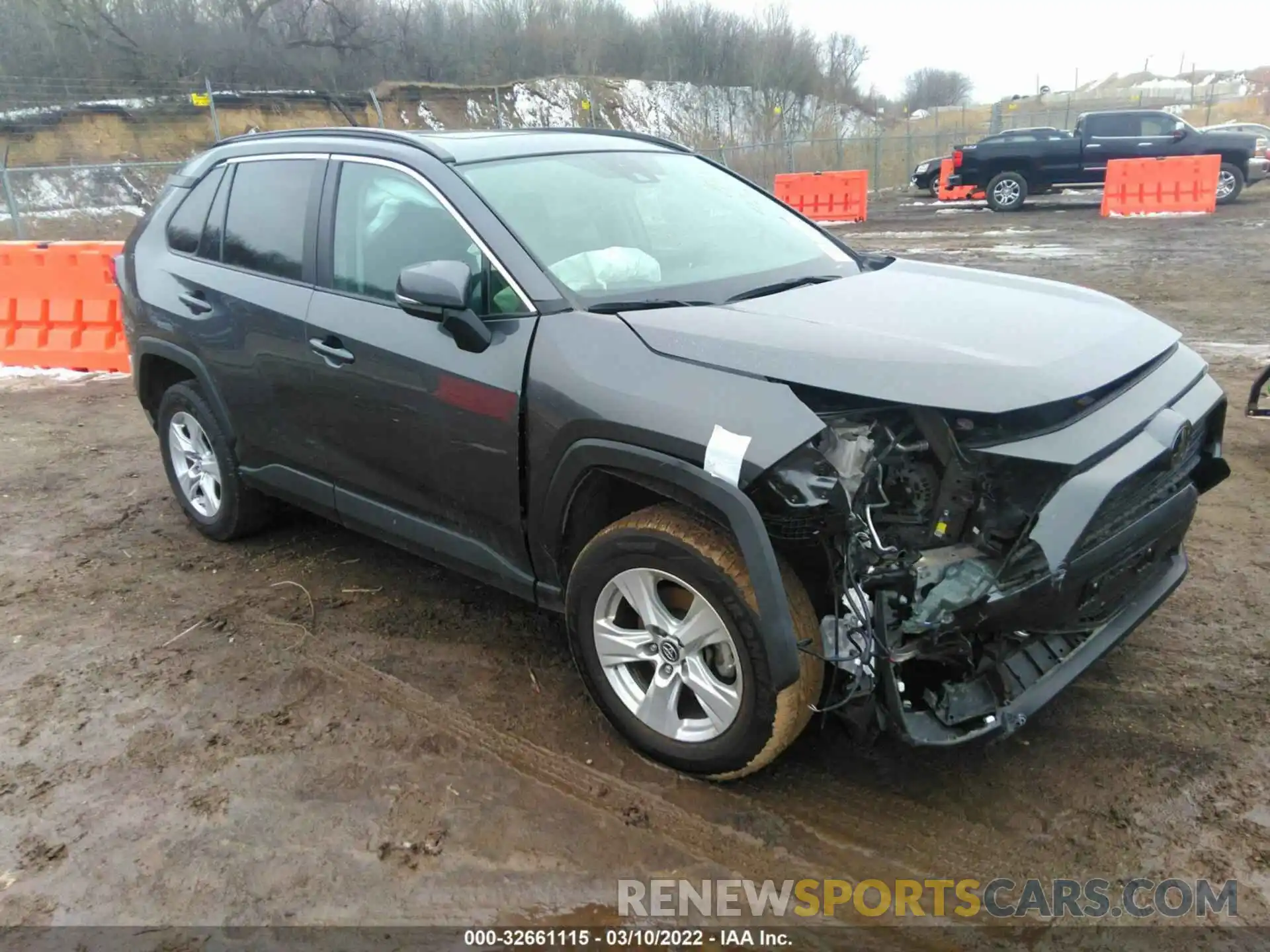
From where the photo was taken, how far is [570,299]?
305 centimetres

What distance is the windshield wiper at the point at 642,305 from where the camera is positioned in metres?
3.03

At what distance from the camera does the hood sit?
250 centimetres

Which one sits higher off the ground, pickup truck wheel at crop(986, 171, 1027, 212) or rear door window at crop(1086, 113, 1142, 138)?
rear door window at crop(1086, 113, 1142, 138)

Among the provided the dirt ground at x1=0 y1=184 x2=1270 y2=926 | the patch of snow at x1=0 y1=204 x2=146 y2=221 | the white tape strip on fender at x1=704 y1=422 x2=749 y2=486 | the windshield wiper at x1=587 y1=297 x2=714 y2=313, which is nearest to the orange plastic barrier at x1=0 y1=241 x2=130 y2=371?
the dirt ground at x1=0 y1=184 x2=1270 y2=926

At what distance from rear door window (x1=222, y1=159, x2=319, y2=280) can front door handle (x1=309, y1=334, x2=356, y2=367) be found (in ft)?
1.22

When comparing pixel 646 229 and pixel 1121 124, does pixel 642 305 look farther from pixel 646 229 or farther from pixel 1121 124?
pixel 1121 124

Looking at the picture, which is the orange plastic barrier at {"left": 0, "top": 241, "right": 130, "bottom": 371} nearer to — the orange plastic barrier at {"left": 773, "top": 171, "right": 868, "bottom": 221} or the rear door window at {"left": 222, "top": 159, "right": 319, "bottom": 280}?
the rear door window at {"left": 222, "top": 159, "right": 319, "bottom": 280}

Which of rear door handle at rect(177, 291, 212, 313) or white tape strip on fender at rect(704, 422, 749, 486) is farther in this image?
rear door handle at rect(177, 291, 212, 313)

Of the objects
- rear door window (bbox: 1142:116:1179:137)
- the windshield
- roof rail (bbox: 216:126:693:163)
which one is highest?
rear door window (bbox: 1142:116:1179:137)

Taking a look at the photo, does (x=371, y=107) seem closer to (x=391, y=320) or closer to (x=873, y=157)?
(x=873, y=157)

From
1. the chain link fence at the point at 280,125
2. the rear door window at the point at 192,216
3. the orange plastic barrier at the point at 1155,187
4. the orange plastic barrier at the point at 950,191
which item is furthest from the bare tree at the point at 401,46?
the rear door window at the point at 192,216

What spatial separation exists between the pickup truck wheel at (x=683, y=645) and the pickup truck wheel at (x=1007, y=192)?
2047 centimetres

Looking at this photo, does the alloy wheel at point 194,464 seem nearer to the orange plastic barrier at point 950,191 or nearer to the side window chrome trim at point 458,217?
the side window chrome trim at point 458,217

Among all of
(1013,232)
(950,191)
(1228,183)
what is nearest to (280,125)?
(950,191)
